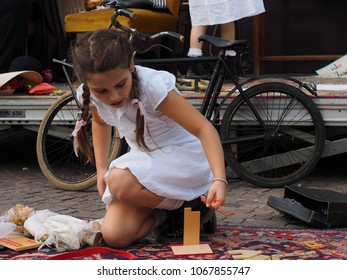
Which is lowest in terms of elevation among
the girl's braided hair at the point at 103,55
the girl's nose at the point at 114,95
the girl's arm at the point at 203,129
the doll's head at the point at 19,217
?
the doll's head at the point at 19,217

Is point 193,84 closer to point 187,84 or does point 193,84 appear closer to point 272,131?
point 187,84

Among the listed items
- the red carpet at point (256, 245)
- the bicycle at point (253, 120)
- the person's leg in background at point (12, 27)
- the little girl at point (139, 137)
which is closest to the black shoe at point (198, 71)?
the bicycle at point (253, 120)

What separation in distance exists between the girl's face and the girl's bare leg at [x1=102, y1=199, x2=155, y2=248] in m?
0.57

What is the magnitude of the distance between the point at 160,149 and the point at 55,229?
62cm

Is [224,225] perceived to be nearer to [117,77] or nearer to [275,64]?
[117,77]

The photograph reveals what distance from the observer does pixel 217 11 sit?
19.6ft

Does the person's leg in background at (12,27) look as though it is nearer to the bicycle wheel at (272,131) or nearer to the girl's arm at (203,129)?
the bicycle wheel at (272,131)

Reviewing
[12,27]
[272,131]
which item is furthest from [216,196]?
[12,27]

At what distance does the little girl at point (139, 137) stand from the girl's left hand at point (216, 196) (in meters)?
0.05

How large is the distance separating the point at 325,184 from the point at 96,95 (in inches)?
104

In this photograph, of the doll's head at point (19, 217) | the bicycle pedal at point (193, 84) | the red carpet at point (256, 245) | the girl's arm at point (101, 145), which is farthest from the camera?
the bicycle pedal at point (193, 84)

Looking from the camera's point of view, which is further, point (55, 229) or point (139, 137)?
point (55, 229)

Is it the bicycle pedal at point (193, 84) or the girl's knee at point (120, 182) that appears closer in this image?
the girl's knee at point (120, 182)

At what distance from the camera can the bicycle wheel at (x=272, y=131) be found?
5.30 metres
